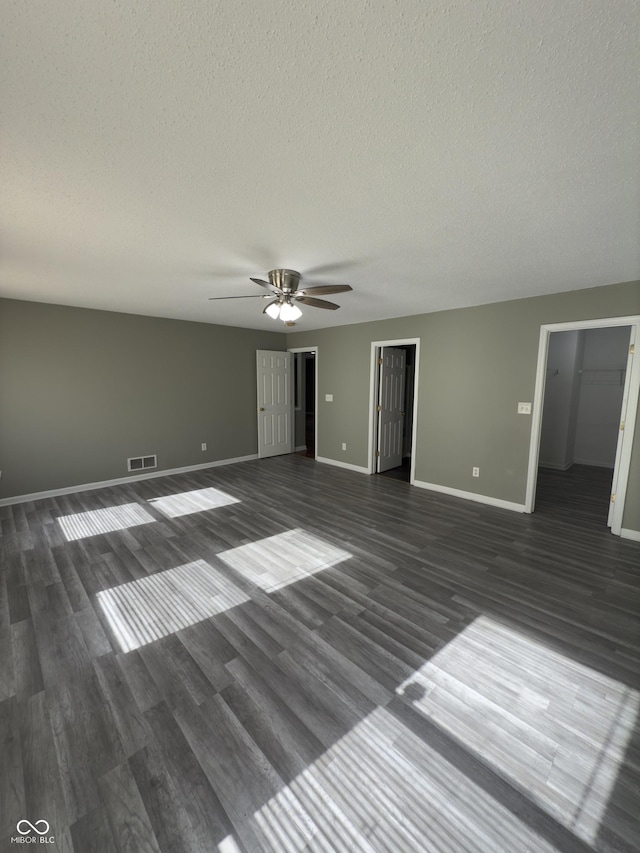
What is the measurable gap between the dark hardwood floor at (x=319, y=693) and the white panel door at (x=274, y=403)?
3380mm

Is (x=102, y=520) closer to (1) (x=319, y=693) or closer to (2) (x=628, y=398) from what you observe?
(1) (x=319, y=693)

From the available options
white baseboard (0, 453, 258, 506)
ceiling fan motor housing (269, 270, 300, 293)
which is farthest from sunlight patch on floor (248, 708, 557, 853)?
white baseboard (0, 453, 258, 506)

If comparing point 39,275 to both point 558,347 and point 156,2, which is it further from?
point 558,347

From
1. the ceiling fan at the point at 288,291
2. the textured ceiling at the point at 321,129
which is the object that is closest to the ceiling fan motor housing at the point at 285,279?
the ceiling fan at the point at 288,291

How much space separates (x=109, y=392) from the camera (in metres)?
4.78

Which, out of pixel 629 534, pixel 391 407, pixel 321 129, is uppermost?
pixel 321 129

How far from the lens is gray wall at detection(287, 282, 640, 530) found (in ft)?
11.5

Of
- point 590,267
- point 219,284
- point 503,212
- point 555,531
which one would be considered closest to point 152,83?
point 503,212

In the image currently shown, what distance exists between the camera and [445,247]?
237 centimetres

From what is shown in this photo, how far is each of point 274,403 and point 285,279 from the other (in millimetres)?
3905

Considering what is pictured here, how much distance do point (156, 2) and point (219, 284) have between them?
2.55 meters

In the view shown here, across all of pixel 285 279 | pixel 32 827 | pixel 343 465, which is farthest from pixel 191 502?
pixel 32 827

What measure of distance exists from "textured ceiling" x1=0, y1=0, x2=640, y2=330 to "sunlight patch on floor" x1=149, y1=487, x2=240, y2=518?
2736 mm

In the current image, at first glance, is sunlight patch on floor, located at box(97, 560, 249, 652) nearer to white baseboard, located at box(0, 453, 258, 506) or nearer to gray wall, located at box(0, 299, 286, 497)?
white baseboard, located at box(0, 453, 258, 506)
